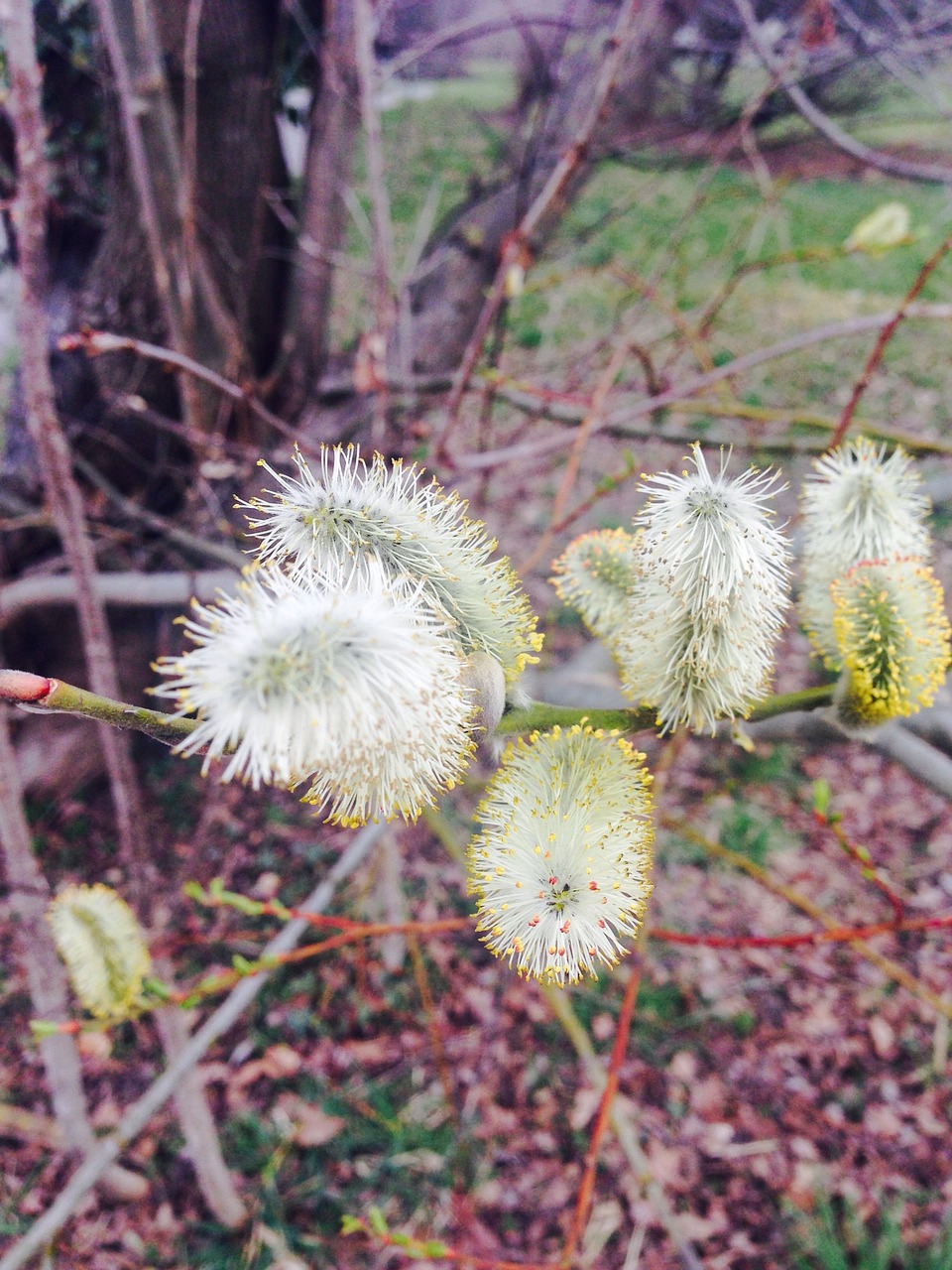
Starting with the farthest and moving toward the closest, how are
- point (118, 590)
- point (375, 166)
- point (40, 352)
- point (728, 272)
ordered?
point (728, 272) < point (118, 590) < point (375, 166) < point (40, 352)

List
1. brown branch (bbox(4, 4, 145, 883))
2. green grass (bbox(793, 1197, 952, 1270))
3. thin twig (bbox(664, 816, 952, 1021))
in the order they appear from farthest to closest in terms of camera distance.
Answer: green grass (bbox(793, 1197, 952, 1270)), thin twig (bbox(664, 816, 952, 1021)), brown branch (bbox(4, 4, 145, 883))

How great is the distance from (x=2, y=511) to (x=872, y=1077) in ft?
12.9

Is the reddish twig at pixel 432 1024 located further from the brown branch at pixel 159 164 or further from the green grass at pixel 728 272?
the green grass at pixel 728 272

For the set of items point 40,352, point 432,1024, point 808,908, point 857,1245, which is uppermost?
point 40,352

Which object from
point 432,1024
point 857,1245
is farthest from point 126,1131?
point 857,1245

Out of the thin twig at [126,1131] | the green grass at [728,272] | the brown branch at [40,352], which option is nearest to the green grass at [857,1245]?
the thin twig at [126,1131]

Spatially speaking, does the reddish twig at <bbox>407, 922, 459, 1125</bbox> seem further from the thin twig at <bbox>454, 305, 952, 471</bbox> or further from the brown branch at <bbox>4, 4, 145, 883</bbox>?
the thin twig at <bbox>454, 305, 952, 471</bbox>

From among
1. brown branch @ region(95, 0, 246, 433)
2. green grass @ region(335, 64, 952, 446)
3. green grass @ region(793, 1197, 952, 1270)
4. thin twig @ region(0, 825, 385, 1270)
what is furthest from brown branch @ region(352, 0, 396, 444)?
green grass @ region(793, 1197, 952, 1270)

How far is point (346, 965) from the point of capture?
129 inches

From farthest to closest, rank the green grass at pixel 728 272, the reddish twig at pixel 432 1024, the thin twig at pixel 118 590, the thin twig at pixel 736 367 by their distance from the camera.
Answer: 1. the green grass at pixel 728 272
2. the thin twig at pixel 118 590
3. the reddish twig at pixel 432 1024
4. the thin twig at pixel 736 367

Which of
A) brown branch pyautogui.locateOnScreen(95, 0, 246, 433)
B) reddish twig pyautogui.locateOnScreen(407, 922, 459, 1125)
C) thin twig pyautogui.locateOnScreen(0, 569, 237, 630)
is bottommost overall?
reddish twig pyautogui.locateOnScreen(407, 922, 459, 1125)

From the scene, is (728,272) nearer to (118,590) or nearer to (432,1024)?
(118,590)

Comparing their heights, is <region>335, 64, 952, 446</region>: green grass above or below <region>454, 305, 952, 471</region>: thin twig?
above

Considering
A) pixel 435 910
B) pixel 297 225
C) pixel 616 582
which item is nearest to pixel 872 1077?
pixel 435 910
